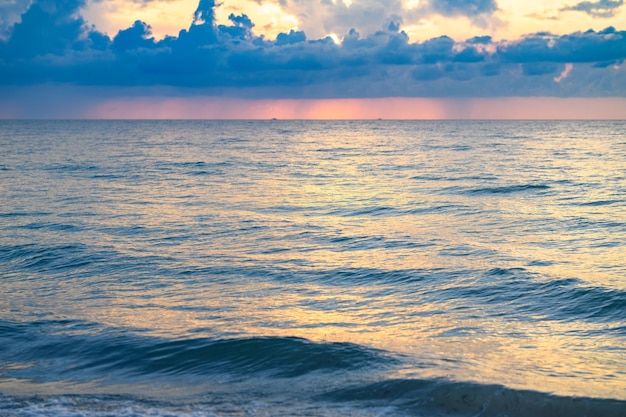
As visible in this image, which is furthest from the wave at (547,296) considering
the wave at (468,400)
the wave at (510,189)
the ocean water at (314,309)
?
the wave at (510,189)

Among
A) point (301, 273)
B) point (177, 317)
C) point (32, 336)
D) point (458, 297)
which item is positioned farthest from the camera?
point (301, 273)

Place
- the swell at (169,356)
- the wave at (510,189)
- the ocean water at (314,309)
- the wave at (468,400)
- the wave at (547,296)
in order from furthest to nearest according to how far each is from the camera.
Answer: the wave at (510,189) → the wave at (547,296) → the swell at (169,356) → the ocean water at (314,309) → the wave at (468,400)

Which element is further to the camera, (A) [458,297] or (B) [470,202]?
(B) [470,202]

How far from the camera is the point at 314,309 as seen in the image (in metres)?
12.7

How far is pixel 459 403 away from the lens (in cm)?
845

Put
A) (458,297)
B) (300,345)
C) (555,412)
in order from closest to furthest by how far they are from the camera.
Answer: (555,412), (300,345), (458,297)

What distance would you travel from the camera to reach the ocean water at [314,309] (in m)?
8.68

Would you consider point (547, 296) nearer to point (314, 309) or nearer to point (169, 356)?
point (314, 309)

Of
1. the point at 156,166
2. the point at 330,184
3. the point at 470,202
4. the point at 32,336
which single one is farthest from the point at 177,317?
the point at 156,166

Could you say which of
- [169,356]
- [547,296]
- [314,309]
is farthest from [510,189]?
[169,356]

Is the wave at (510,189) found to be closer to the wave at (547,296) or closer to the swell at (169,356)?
the wave at (547,296)

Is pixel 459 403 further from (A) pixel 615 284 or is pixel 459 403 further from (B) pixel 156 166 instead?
(B) pixel 156 166

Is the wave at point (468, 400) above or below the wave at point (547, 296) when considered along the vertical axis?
below

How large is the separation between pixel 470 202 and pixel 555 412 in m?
21.3
